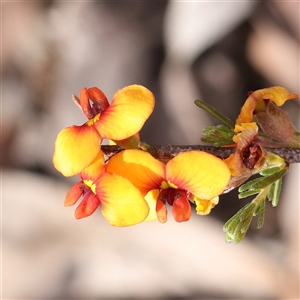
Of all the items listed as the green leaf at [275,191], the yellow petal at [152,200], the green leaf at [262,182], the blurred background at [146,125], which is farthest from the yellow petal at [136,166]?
the blurred background at [146,125]

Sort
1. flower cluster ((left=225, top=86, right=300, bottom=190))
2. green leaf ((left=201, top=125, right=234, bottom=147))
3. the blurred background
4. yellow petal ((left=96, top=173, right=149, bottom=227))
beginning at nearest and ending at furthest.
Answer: yellow petal ((left=96, top=173, right=149, bottom=227))
flower cluster ((left=225, top=86, right=300, bottom=190))
green leaf ((left=201, top=125, right=234, bottom=147))
the blurred background

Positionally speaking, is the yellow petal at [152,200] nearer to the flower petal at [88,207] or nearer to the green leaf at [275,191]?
the flower petal at [88,207]

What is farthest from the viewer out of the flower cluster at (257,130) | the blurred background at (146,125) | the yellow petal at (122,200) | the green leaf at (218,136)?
the blurred background at (146,125)

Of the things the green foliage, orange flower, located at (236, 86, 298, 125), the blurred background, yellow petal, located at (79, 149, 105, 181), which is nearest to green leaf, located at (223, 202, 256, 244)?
the green foliage

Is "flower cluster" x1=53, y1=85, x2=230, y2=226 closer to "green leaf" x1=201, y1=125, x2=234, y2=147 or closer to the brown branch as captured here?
the brown branch

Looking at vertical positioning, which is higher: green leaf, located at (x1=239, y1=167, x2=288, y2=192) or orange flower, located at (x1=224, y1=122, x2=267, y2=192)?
orange flower, located at (x1=224, y1=122, x2=267, y2=192)
